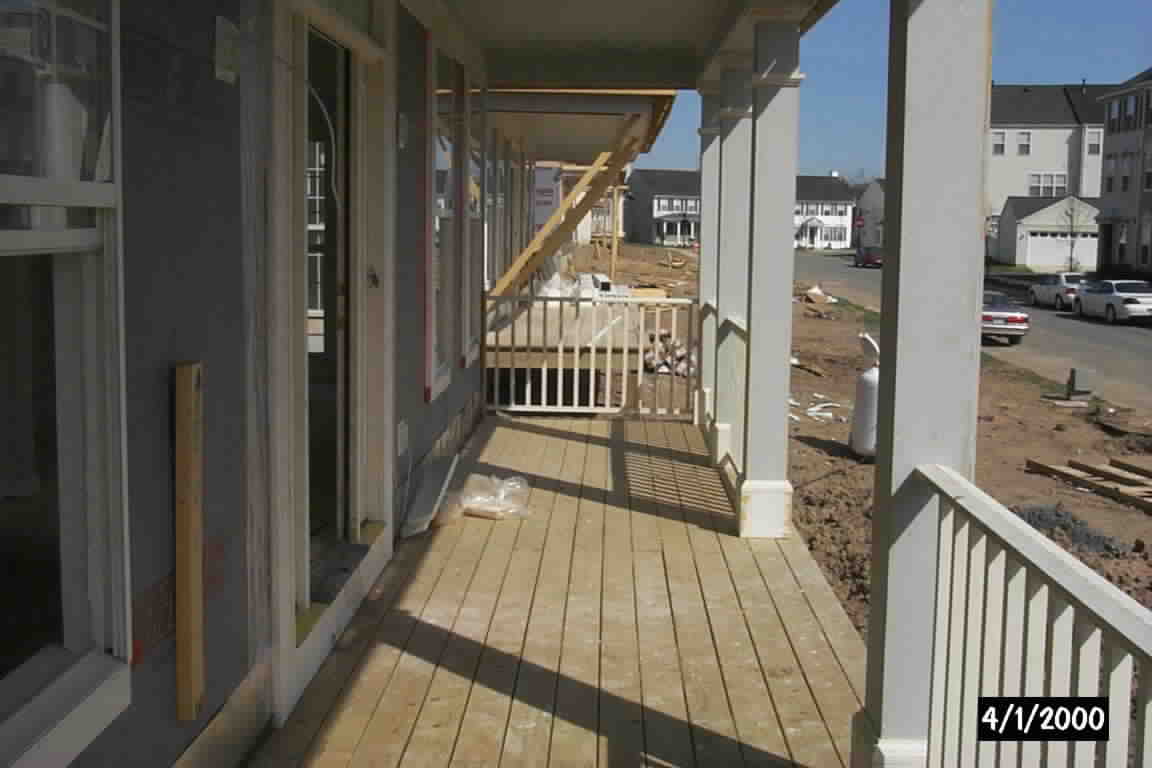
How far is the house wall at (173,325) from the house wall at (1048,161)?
62.1m

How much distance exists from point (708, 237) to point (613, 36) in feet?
5.37

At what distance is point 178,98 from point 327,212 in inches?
75.2

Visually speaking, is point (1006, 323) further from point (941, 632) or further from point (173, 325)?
point (173, 325)

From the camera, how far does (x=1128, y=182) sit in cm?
4656

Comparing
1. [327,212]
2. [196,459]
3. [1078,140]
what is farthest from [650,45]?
A: [1078,140]

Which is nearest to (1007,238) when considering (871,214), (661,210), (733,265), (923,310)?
(871,214)

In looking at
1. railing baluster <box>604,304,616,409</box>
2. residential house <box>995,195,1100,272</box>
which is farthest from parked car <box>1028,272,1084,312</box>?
railing baluster <box>604,304,616,409</box>

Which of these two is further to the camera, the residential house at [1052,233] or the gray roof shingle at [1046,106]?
the gray roof shingle at [1046,106]

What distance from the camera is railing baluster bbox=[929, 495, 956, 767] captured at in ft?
8.77

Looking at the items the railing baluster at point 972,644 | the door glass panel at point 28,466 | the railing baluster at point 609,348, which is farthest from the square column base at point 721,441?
the door glass panel at point 28,466

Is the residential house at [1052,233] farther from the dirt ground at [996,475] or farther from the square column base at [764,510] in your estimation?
the square column base at [764,510]

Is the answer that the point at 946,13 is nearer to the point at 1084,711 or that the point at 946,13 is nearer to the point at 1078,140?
the point at 1084,711

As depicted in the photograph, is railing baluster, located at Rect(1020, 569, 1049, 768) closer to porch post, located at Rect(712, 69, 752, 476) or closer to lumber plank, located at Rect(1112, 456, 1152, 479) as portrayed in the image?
porch post, located at Rect(712, 69, 752, 476)

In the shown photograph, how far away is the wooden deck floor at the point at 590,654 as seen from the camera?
10.7 ft
